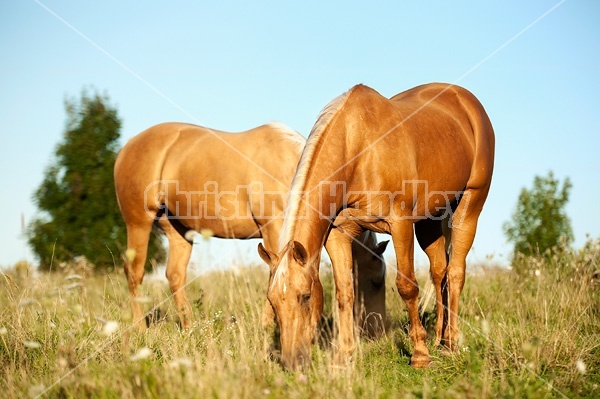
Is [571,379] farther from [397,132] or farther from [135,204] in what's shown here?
[135,204]

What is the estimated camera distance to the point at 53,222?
1612 centimetres

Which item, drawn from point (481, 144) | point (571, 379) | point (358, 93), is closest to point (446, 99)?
point (481, 144)

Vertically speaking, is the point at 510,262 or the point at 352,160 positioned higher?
the point at 352,160

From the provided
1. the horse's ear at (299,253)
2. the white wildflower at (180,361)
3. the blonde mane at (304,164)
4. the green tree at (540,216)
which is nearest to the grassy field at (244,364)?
the white wildflower at (180,361)

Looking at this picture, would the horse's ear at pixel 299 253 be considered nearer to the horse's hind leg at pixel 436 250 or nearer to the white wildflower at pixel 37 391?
the white wildflower at pixel 37 391

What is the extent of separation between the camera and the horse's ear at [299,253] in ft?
12.6

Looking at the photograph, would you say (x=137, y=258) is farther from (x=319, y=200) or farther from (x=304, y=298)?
(x=304, y=298)

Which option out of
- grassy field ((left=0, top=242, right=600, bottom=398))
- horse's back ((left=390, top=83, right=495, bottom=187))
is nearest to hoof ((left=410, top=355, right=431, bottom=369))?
grassy field ((left=0, top=242, right=600, bottom=398))

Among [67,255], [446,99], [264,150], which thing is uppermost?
[446,99]

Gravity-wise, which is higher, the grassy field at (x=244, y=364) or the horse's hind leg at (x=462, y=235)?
the horse's hind leg at (x=462, y=235)

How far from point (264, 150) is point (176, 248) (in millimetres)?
2017

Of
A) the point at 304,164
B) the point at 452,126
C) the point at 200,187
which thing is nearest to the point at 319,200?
the point at 304,164

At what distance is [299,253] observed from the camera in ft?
12.7

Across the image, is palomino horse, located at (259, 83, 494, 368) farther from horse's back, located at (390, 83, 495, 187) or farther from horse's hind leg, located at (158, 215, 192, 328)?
horse's hind leg, located at (158, 215, 192, 328)
